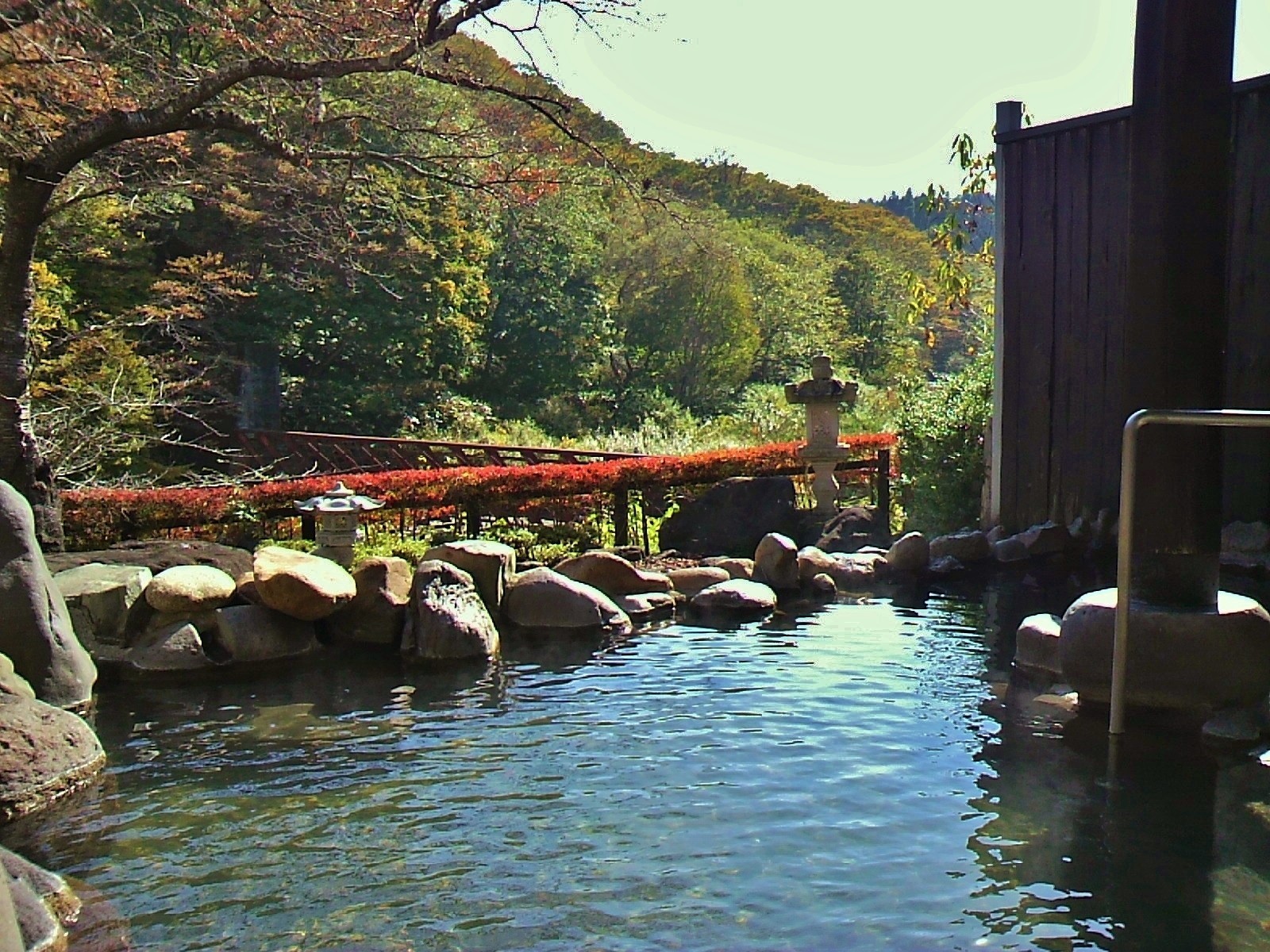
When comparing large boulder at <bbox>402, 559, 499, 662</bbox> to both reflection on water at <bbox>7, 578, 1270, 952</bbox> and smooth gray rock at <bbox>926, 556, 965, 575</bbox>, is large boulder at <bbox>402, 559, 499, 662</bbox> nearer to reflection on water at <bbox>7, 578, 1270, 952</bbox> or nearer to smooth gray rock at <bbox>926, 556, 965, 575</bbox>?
reflection on water at <bbox>7, 578, 1270, 952</bbox>

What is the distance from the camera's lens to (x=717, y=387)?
87.8 ft

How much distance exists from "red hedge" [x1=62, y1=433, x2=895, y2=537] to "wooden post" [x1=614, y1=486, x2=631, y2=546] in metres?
0.07

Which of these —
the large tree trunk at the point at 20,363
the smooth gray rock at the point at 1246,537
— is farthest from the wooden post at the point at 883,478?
the large tree trunk at the point at 20,363

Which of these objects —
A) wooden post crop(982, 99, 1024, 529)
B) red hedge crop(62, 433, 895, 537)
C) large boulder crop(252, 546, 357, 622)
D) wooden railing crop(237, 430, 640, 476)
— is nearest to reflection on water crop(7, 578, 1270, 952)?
large boulder crop(252, 546, 357, 622)

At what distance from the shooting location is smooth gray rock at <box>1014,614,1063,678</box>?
636 cm

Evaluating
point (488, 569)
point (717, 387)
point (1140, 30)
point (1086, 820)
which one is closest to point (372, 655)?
point (488, 569)

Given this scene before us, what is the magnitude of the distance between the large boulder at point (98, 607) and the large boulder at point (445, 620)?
1674mm

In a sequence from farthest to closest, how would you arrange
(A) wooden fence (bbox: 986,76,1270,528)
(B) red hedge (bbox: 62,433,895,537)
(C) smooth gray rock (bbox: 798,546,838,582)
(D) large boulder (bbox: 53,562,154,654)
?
1. (C) smooth gray rock (bbox: 798,546,838,582)
2. (B) red hedge (bbox: 62,433,895,537)
3. (A) wooden fence (bbox: 986,76,1270,528)
4. (D) large boulder (bbox: 53,562,154,654)

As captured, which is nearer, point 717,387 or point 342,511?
point 342,511

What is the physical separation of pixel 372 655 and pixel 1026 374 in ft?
18.2

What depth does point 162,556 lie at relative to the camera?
7871 millimetres

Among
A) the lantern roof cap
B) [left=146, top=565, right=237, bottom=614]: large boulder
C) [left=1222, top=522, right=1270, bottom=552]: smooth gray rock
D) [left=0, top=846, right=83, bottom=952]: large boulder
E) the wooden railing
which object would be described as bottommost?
[left=0, top=846, right=83, bottom=952]: large boulder

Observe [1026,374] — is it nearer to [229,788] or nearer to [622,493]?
[622,493]

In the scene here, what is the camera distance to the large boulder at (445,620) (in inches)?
291
